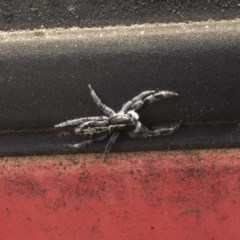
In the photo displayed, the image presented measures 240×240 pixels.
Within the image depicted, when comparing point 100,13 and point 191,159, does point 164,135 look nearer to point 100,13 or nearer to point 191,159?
point 191,159

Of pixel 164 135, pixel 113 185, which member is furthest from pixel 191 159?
pixel 113 185

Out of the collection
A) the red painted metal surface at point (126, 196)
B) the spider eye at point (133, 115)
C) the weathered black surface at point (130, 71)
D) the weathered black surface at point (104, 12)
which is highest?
the weathered black surface at point (104, 12)

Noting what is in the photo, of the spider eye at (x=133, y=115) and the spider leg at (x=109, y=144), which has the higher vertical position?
the spider eye at (x=133, y=115)

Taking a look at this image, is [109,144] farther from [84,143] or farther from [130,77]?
[130,77]

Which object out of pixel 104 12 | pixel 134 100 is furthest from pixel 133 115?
pixel 104 12

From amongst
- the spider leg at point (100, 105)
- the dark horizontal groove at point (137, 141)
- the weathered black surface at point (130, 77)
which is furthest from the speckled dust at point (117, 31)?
the dark horizontal groove at point (137, 141)

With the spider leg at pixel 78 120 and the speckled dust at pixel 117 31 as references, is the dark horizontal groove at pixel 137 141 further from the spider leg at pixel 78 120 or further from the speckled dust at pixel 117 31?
the speckled dust at pixel 117 31

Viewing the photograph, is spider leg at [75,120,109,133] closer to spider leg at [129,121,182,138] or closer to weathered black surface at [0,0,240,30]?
spider leg at [129,121,182,138]
